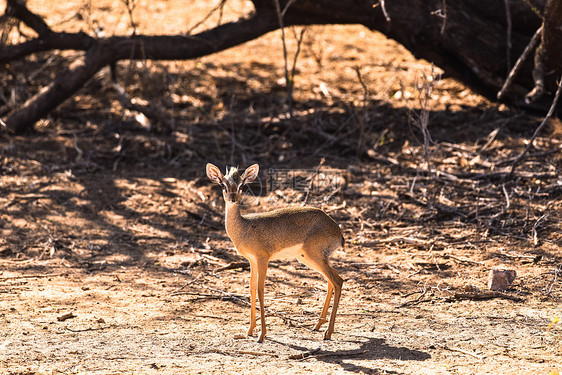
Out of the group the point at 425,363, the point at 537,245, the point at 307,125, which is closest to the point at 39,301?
the point at 425,363

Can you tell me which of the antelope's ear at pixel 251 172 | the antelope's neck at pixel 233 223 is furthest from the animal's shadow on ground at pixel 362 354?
the antelope's ear at pixel 251 172

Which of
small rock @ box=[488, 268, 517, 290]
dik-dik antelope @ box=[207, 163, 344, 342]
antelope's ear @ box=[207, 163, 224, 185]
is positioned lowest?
small rock @ box=[488, 268, 517, 290]

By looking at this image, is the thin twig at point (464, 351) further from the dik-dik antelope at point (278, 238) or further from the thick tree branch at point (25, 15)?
the thick tree branch at point (25, 15)

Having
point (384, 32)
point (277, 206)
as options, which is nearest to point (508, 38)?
point (384, 32)

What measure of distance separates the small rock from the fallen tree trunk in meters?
4.04

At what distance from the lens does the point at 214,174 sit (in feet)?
17.1

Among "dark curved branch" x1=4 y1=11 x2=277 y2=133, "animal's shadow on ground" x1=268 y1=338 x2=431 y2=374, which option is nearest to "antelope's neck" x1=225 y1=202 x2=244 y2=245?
"animal's shadow on ground" x1=268 y1=338 x2=431 y2=374

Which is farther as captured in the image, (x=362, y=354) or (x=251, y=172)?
(x=251, y=172)

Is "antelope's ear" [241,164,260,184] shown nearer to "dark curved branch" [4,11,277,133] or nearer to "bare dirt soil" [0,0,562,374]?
"bare dirt soil" [0,0,562,374]

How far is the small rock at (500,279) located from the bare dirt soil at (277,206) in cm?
10

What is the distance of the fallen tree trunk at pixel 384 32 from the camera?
10.0 metres

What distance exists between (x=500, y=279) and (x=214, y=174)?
271 centimetres

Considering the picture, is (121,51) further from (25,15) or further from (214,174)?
(214,174)

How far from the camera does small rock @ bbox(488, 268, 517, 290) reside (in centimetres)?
616
